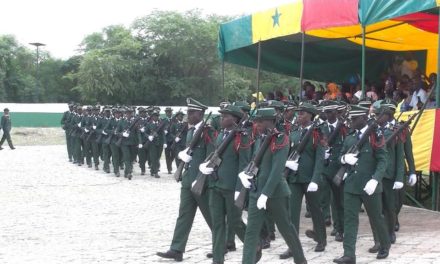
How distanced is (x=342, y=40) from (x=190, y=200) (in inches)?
381

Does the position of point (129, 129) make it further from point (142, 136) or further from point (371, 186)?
point (371, 186)

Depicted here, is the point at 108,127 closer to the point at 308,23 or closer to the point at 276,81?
the point at 308,23

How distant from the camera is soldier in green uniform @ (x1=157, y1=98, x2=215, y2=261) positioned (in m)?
7.34

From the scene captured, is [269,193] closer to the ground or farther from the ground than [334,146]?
closer to the ground

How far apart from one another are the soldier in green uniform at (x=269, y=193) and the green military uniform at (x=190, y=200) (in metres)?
1.18

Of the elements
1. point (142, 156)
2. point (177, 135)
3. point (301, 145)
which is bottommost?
point (142, 156)

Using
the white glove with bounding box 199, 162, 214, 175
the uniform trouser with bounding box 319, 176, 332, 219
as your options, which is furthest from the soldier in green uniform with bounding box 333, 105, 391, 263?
the white glove with bounding box 199, 162, 214, 175

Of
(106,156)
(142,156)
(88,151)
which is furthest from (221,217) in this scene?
(88,151)

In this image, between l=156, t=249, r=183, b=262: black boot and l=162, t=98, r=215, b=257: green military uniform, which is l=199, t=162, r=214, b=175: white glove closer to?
l=162, t=98, r=215, b=257: green military uniform

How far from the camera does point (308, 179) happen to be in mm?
7695

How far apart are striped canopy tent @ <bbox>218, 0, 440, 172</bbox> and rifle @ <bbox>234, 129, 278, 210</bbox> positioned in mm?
4453

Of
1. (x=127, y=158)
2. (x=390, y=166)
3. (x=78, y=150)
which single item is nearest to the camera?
(x=390, y=166)

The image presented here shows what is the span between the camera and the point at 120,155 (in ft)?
60.6

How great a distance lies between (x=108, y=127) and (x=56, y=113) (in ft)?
61.2
